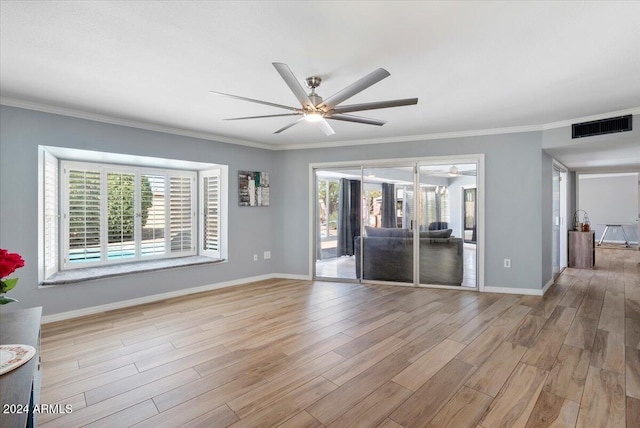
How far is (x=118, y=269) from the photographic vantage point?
163 inches

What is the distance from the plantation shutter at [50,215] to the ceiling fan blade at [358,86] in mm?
3461

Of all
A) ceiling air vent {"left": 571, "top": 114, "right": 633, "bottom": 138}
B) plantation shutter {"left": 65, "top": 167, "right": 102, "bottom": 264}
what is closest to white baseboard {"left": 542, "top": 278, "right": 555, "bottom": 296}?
ceiling air vent {"left": 571, "top": 114, "right": 633, "bottom": 138}

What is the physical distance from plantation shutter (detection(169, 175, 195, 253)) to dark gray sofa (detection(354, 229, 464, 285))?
285cm

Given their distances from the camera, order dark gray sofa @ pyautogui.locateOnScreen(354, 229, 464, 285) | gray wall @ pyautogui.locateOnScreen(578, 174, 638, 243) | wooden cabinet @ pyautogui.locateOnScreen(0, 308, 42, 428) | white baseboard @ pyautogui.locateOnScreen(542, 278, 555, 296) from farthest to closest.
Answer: gray wall @ pyautogui.locateOnScreen(578, 174, 638, 243) → dark gray sofa @ pyautogui.locateOnScreen(354, 229, 464, 285) → white baseboard @ pyautogui.locateOnScreen(542, 278, 555, 296) → wooden cabinet @ pyautogui.locateOnScreen(0, 308, 42, 428)

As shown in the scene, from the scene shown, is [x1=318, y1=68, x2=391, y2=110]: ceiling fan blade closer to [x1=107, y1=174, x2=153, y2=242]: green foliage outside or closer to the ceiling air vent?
the ceiling air vent

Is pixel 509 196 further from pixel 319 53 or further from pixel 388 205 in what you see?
pixel 319 53

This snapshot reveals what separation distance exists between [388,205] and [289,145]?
2.03 meters

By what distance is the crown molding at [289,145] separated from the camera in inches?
135

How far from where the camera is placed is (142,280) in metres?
4.19

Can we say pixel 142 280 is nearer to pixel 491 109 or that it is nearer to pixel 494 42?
pixel 494 42

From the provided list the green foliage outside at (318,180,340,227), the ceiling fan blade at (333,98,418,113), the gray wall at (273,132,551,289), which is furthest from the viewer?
the green foliage outside at (318,180,340,227)

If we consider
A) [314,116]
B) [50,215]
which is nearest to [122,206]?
[50,215]

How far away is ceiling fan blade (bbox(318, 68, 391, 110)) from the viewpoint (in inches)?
78.5

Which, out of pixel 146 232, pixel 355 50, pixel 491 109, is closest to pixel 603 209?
pixel 491 109
